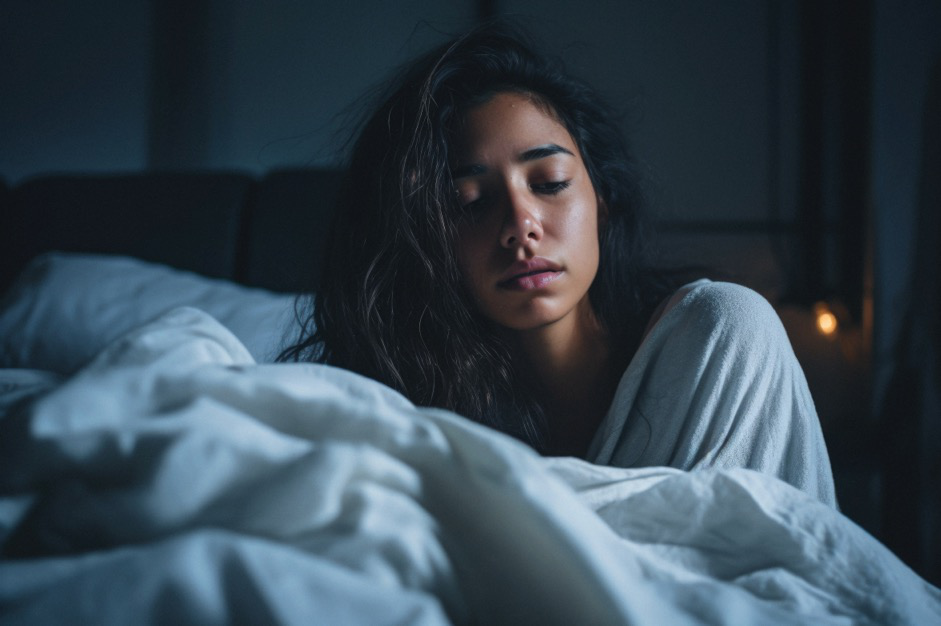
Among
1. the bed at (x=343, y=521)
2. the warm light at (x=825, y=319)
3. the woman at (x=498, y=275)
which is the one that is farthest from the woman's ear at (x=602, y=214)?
the warm light at (x=825, y=319)

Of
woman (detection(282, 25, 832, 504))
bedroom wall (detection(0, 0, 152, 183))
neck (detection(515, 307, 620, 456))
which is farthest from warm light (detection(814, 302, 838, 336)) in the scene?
bedroom wall (detection(0, 0, 152, 183))

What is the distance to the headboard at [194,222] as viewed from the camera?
4.98ft

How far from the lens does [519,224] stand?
2.61ft

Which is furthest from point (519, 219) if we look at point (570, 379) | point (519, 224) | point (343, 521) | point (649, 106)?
point (649, 106)

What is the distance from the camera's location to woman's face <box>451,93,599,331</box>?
813 millimetres

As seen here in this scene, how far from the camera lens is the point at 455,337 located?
35.8 inches

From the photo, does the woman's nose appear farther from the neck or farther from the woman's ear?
the woman's ear

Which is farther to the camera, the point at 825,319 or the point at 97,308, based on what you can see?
the point at 825,319

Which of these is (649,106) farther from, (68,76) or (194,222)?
(68,76)

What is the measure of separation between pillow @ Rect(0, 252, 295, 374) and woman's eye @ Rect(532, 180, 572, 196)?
0.64 m

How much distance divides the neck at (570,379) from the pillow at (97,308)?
543mm

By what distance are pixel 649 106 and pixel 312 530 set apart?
1.73 meters

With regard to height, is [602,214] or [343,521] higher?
[602,214]

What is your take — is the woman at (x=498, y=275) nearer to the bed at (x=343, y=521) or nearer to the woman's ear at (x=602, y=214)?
the woman's ear at (x=602, y=214)
